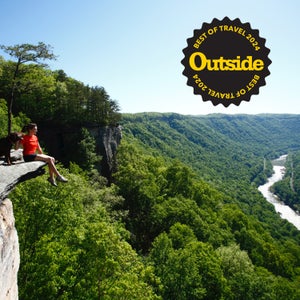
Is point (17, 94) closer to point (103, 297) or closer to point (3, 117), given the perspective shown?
point (3, 117)

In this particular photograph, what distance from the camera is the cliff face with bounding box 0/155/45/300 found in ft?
31.7

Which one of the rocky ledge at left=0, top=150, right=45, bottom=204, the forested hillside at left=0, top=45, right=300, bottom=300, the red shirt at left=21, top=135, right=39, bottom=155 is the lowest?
the forested hillside at left=0, top=45, right=300, bottom=300

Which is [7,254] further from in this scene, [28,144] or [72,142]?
[72,142]

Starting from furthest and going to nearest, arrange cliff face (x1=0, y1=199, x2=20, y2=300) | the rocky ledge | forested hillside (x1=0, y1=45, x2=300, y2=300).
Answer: forested hillside (x1=0, y1=45, x2=300, y2=300) < the rocky ledge < cliff face (x1=0, y1=199, x2=20, y2=300)

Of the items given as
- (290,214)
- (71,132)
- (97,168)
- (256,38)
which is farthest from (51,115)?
(290,214)

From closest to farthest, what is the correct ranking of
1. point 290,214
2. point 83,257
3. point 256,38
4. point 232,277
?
point 256,38 → point 83,257 → point 232,277 → point 290,214

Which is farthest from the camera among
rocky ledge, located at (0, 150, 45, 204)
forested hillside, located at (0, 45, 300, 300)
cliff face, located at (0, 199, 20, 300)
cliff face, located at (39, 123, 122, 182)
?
cliff face, located at (39, 123, 122, 182)

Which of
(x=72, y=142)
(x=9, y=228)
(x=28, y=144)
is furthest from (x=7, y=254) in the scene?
(x=72, y=142)

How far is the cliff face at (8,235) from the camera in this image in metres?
9.67

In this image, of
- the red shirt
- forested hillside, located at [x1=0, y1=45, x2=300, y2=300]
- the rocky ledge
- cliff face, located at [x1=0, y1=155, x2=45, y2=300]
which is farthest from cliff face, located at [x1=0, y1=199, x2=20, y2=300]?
forested hillside, located at [x1=0, y1=45, x2=300, y2=300]

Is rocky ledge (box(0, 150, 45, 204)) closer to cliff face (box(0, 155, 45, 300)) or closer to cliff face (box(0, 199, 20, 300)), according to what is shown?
cliff face (box(0, 155, 45, 300))

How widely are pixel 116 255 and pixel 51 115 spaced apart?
4132 centimetres

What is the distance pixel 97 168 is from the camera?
6031 cm

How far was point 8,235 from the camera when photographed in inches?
410
